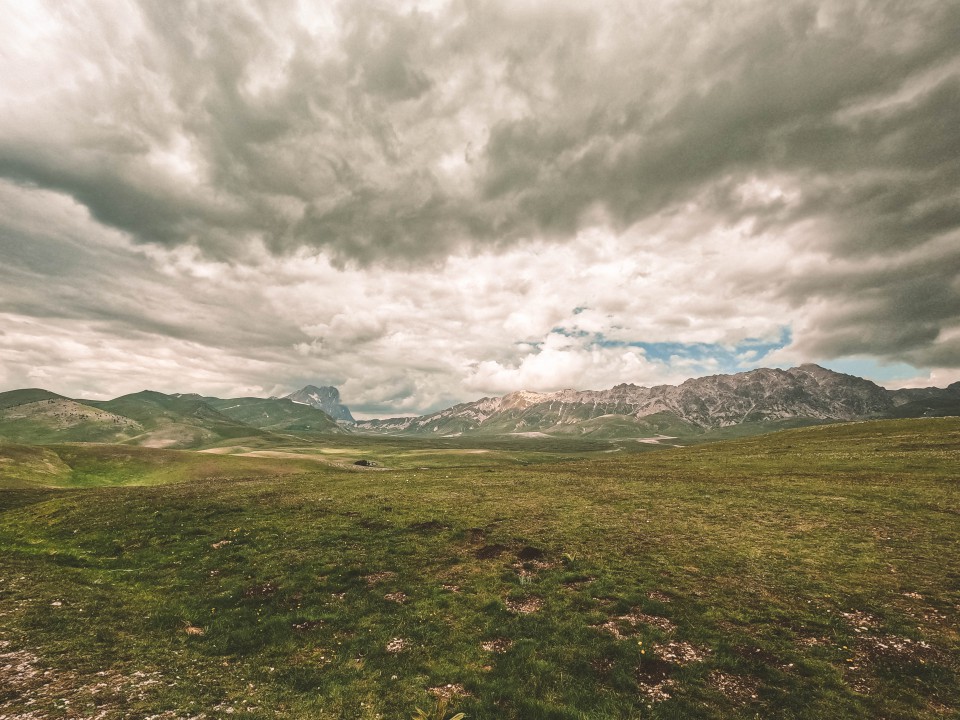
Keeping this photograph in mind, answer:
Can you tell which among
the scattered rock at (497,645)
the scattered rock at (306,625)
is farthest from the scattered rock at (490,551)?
the scattered rock at (306,625)

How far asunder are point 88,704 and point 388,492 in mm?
33502

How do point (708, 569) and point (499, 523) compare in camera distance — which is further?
point (499, 523)

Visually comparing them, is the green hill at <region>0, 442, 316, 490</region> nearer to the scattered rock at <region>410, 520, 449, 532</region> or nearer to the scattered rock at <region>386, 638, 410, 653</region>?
the scattered rock at <region>410, 520, 449, 532</region>

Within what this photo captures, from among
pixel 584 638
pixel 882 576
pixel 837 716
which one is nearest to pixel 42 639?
pixel 584 638

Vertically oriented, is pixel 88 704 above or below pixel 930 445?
below

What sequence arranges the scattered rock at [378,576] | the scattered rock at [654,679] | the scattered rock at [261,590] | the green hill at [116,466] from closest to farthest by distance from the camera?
the scattered rock at [654,679]
the scattered rock at [261,590]
the scattered rock at [378,576]
the green hill at [116,466]

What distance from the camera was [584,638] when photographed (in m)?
17.2

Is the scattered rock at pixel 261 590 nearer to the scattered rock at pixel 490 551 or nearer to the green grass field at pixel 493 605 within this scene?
the green grass field at pixel 493 605

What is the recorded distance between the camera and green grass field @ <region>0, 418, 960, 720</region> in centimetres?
1362

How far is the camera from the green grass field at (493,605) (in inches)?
536

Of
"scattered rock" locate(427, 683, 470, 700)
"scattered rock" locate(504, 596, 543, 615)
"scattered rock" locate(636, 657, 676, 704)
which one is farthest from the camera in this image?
"scattered rock" locate(504, 596, 543, 615)

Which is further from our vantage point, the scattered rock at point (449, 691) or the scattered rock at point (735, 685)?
the scattered rock at point (449, 691)

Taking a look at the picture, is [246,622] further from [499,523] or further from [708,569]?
[708,569]

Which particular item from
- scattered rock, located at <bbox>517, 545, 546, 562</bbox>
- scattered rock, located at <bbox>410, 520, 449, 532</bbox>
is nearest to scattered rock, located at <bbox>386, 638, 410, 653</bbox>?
scattered rock, located at <bbox>517, 545, 546, 562</bbox>
